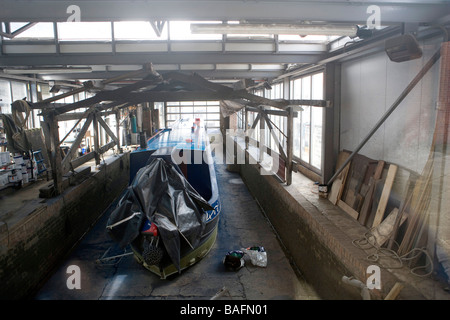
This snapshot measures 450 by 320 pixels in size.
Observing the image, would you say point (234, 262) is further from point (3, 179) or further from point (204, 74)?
point (204, 74)

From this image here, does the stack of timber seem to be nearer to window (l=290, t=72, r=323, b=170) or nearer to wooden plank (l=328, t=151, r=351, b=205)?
wooden plank (l=328, t=151, r=351, b=205)

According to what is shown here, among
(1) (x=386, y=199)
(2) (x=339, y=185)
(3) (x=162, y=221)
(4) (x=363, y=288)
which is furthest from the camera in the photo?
(2) (x=339, y=185)

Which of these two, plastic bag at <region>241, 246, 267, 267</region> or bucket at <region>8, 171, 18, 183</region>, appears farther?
bucket at <region>8, 171, 18, 183</region>

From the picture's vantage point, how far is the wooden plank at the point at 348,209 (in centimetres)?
551

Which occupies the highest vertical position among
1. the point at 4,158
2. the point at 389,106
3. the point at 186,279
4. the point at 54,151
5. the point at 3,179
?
the point at 389,106

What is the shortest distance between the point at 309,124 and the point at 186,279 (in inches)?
207

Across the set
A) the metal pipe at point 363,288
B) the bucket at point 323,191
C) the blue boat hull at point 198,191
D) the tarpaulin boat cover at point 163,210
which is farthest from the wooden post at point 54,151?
the metal pipe at point 363,288

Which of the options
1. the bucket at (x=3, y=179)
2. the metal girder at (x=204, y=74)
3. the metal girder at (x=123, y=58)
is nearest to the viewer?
the metal girder at (x=123, y=58)

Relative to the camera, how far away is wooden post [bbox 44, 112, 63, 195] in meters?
6.89

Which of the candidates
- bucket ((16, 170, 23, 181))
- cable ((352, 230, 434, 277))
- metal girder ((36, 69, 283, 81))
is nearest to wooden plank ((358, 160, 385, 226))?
cable ((352, 230, 434, 277))

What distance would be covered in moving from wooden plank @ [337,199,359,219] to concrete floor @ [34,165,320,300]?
140 centimetres

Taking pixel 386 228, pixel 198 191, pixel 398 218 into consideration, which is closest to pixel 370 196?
pixel 386 228

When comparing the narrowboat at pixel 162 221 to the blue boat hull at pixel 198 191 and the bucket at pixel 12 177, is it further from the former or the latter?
the bucket at pixel 12 177

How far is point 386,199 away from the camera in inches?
192
